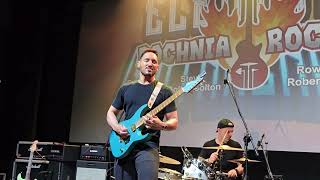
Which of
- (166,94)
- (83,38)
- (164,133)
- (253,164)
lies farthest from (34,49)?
(166,94)

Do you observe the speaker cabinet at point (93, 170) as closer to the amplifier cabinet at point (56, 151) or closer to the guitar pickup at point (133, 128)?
the amplifier cabinet at point (56, 151)

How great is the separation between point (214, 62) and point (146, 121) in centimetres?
285

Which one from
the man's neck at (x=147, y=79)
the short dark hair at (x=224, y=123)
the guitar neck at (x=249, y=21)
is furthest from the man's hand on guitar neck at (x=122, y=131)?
the guitar neck at (x=249, y=21)

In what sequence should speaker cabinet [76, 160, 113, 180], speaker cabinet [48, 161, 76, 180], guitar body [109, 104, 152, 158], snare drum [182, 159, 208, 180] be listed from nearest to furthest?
guitar body [109, 104, 152, 158], snare drum [182, 159, 208, 180], speaker cabinet [76, 160, 113, 180], speaker cabinet [48, 161, 76, 180]

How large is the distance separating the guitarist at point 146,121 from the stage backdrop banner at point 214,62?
7.24ft

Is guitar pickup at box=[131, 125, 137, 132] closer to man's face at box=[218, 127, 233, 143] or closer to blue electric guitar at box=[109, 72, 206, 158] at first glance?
blue electric guitar at box=[109, 72, 206, 158]

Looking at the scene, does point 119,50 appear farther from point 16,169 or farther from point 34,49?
point 16,169

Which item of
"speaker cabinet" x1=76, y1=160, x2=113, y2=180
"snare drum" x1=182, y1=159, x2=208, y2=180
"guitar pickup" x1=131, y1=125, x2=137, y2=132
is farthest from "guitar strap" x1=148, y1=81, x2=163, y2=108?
"speaker cabinet" x1=76, y1=160, x2=113, y2=180

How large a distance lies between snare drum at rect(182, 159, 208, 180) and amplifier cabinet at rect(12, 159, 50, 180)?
212 cm

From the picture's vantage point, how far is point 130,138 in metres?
2.90

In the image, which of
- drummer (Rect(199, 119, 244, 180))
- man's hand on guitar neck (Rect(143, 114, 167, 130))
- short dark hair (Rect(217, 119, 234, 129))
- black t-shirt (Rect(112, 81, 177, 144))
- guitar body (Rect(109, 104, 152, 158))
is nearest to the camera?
man's hand on guitar neck (Rect(143, 114, 167, 130))

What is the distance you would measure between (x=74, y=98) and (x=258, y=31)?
2.98m

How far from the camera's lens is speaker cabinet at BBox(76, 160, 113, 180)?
5.17m

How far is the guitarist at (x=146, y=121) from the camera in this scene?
277 centimetres
